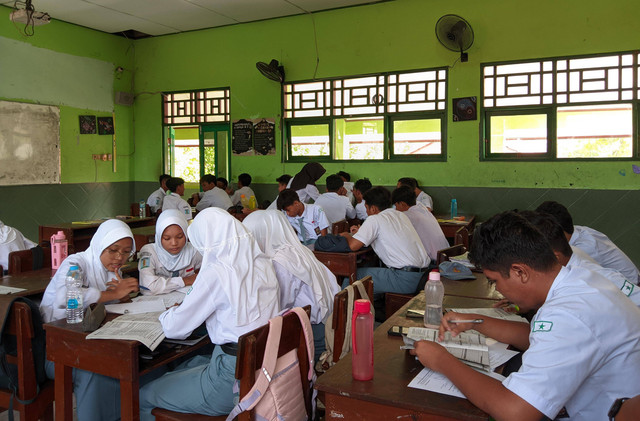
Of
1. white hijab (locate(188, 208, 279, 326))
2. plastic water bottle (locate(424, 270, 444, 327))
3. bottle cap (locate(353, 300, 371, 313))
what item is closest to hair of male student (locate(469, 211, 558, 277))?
bottle cap (locate(353, 300, 371, 313))

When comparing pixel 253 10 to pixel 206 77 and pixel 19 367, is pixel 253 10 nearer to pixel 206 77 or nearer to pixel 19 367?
pixel 206 77

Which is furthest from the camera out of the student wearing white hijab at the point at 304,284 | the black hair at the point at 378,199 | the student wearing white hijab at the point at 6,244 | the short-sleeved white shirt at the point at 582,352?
the black hair at the point at 378,199

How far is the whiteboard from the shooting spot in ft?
24.7

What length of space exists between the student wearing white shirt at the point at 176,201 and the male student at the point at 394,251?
122 inches

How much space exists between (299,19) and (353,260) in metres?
5.36

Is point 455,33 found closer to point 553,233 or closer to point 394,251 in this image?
point 394,251

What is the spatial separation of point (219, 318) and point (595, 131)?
5883 millimetres

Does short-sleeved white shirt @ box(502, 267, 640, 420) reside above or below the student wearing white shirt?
below

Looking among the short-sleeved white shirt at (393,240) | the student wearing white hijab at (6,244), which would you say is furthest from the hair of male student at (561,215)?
the student wearing white hijab at (6,244)

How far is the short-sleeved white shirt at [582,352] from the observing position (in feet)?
4.20

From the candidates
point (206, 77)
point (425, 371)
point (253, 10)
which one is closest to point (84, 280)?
point (425, 371)

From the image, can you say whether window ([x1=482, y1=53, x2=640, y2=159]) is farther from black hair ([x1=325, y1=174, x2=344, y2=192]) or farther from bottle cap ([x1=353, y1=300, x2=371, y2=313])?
bottle cap ([x1=353, y1=300, x2=371, y2=313])

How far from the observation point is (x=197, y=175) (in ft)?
30.7

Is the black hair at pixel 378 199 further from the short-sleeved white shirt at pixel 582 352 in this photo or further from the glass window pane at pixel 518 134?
the glass window pane at pixel 518 134
